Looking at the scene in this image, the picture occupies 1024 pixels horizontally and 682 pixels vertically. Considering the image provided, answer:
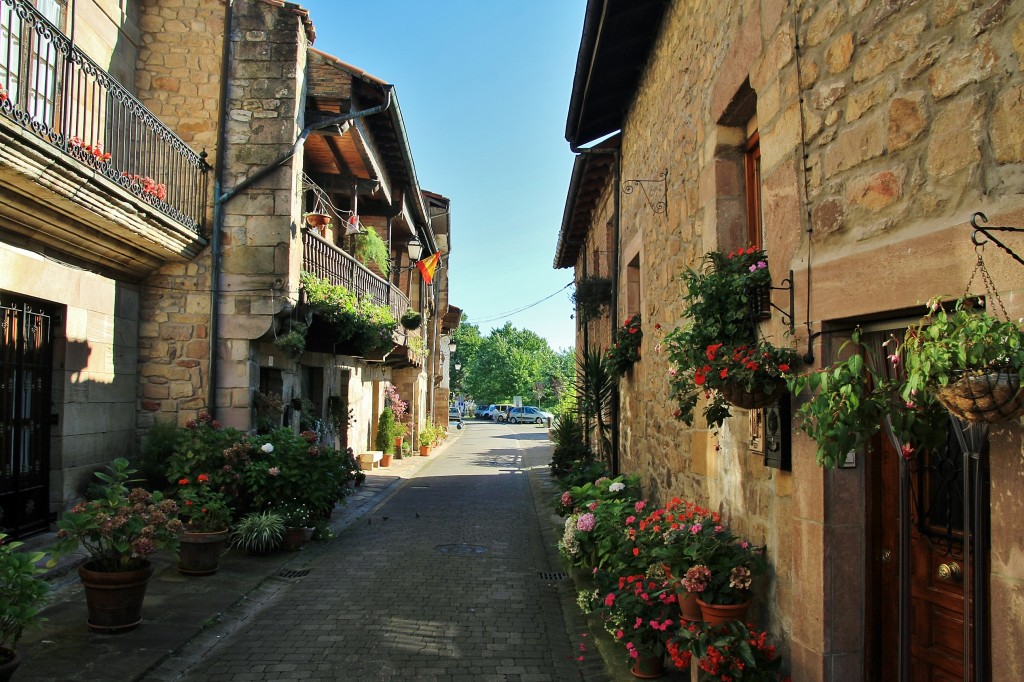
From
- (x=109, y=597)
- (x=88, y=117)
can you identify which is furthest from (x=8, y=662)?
(x=88, y=117)

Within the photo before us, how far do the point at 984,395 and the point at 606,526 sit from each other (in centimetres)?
399

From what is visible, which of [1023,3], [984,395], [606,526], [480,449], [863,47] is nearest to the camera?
Answer: [984,395]

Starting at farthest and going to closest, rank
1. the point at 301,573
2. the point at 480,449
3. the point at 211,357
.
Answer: the point at 480,449
the point at 211,357
the point at 301,573

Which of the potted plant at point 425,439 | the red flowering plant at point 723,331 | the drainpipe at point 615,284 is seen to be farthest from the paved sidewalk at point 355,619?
the potted plant at point 425,439

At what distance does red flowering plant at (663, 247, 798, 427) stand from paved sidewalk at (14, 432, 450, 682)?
362cm

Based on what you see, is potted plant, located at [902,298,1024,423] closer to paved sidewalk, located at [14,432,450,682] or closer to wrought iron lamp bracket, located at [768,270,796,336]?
wrought iron lamp bracket, located at [768,270,796,336]

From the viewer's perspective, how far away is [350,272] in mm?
11109

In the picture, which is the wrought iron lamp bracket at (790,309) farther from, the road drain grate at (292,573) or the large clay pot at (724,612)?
the road drain grate at (292,573)

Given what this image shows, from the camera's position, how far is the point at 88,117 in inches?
273

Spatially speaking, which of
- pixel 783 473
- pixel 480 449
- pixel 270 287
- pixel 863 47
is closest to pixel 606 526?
pixel 783 473

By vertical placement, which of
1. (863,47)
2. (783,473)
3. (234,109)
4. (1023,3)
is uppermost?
(234,109)

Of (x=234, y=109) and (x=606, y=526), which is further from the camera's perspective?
(x=234, y=109)

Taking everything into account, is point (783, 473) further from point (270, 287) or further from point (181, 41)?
point (181, 41)

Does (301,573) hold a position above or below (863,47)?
below
